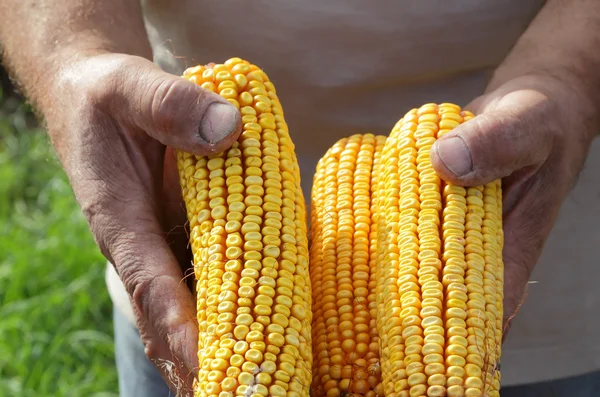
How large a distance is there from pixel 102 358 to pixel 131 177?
106 inches

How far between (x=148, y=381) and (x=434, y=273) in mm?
1278

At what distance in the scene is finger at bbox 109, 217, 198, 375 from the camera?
1.73m

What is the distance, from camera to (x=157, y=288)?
1.76 m

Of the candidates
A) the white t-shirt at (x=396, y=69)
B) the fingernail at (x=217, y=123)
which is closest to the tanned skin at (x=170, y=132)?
the fingernail at (x=217, y=123)

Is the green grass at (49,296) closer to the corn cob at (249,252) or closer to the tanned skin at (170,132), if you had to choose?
the tanned skin at (170,132)

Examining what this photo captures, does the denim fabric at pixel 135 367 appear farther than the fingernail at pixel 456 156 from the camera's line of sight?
Yes

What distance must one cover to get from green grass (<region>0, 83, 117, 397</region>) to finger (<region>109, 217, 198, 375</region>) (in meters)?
2.42

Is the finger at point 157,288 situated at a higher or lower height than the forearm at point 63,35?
lower

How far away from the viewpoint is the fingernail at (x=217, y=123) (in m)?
1.74

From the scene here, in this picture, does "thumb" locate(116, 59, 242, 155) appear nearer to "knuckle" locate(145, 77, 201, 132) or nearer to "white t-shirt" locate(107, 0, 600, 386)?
"knuckle" locate(145, 77, 201, 132)

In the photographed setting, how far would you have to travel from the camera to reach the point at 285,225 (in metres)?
1.74

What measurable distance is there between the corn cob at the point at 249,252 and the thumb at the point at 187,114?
5 cm

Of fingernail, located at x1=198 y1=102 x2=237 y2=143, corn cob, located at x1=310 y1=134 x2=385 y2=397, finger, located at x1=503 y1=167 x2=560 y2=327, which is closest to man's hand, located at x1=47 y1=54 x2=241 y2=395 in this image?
fingernail, located at x1=198 y1=102 x2=237 y2=143

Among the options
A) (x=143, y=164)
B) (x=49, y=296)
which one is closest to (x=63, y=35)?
(x=143, y=164)
